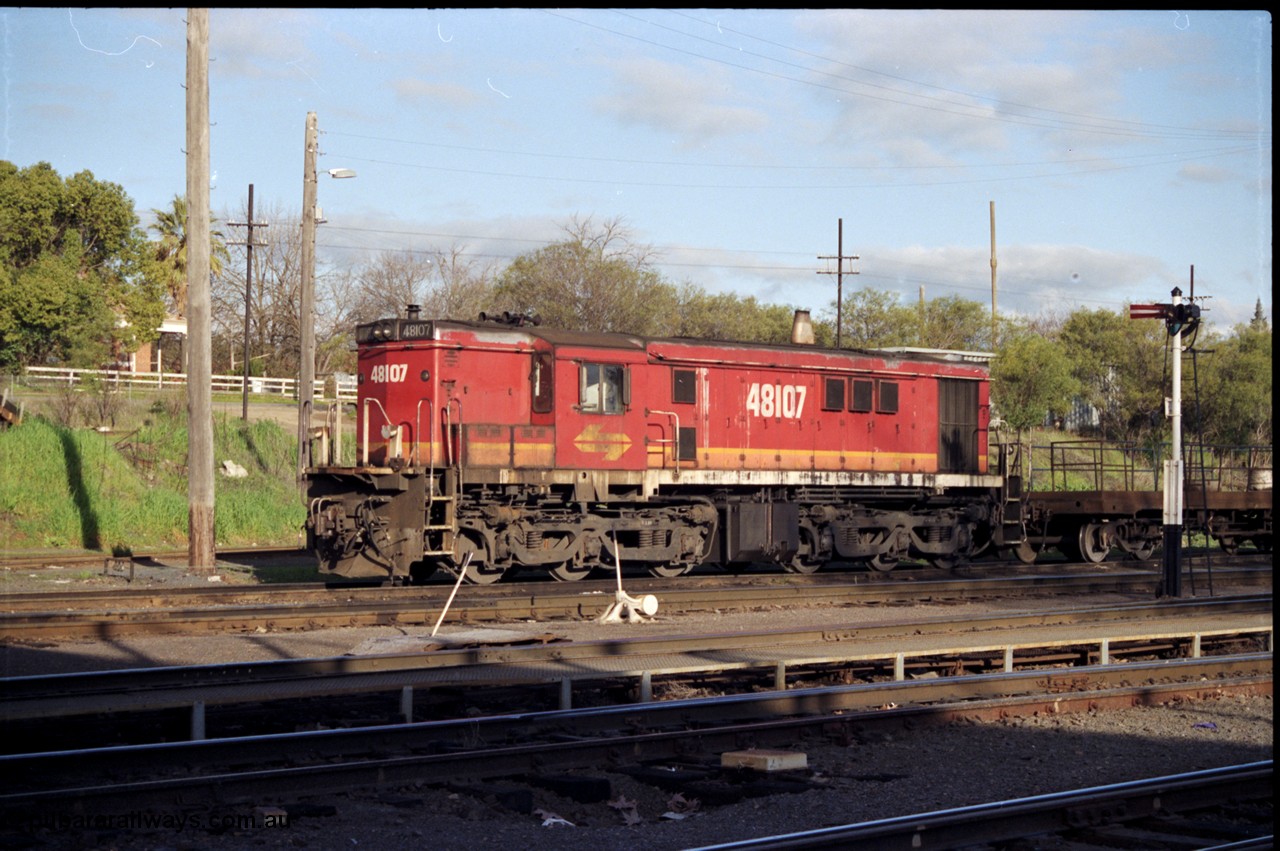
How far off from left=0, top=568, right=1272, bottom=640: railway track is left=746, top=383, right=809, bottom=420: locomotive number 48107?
105 inches

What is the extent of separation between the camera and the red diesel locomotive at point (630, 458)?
1705 cm

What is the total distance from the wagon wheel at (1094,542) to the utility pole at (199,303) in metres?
16.0

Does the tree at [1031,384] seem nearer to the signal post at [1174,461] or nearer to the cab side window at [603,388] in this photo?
the signal post at [1174,461]

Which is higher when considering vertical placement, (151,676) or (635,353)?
(635,353)

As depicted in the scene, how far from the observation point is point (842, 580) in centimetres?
1958

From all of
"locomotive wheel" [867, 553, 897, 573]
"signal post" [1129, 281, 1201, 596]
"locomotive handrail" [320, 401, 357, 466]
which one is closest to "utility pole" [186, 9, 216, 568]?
"locomotive handrail" [320, 401, 357, 466]

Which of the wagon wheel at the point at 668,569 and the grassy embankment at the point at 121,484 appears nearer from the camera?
the wagon wheel at the point at 668,569

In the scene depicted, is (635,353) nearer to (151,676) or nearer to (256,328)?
(151,676)

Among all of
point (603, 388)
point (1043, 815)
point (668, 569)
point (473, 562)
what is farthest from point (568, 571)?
point (1043, 815)

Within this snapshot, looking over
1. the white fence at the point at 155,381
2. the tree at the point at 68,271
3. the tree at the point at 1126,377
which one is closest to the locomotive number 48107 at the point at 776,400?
the white fence at the point at 155,381

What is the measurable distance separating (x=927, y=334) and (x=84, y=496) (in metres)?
37.4

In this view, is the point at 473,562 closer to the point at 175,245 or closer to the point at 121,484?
the point at 121,484

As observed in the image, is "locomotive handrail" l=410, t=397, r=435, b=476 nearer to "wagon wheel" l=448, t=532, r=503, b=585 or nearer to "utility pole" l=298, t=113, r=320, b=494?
"wagon wheel" l=448, t=532, r=503, b=585

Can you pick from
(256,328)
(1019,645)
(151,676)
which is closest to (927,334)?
(256,328)
